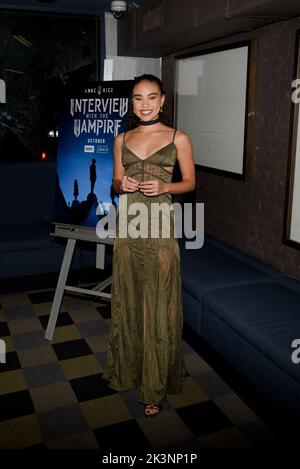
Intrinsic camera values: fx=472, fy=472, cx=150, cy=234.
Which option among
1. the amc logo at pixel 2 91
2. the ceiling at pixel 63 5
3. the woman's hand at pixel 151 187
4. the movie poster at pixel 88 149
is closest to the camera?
the woman's hand at pixel 151 187

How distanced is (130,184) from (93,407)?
1185 mm

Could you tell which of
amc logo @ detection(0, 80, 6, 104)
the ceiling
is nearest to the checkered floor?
amc logo @ detection(0, 80, 6, 104)

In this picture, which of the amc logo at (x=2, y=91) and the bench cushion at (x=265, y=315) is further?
the amc logo at (x=2, y=91)

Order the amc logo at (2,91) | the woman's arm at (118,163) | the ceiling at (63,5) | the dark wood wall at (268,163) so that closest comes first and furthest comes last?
1. the woman's arm at (118,163)
2. the dark wood wall at (268,163)
3. the ceiling at (63,5)
4. the amc logo at (2,91)

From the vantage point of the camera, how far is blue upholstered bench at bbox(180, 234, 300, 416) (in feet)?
7.09

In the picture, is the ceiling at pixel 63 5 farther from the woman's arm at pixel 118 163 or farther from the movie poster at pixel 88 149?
the woman's arm at pixel 118 163

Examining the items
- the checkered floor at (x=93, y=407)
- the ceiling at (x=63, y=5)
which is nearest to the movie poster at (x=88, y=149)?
the checkered floor at (x=93, y=407)

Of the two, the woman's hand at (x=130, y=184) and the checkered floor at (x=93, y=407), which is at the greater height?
the woman's hand at (x=130, y=184)

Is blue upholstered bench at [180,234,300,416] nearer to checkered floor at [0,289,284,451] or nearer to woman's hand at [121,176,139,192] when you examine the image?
checkered floor at [0,289,284,451]

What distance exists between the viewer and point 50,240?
12.7 ft

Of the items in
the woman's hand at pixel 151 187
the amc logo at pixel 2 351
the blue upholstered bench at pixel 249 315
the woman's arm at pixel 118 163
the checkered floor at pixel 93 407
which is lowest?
the checkered floor at pixel 93 407

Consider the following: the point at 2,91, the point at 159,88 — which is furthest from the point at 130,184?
the point at 2,91

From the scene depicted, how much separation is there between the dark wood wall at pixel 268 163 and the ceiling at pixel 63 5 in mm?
1070

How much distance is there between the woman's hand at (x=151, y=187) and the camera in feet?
6.79
